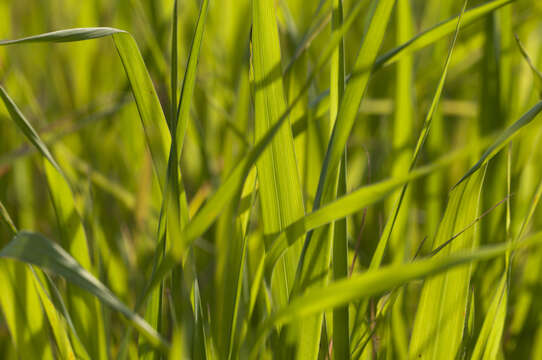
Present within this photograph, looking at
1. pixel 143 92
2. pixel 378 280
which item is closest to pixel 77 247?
pixel 143 92

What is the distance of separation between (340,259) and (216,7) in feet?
2.95

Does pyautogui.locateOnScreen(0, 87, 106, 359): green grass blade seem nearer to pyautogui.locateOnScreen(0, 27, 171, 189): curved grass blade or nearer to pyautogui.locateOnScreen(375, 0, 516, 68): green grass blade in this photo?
pyautogui.locateOnScreen(0, 27, 171, 189): curved grass blade

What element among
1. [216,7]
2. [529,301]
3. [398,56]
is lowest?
[529,301]

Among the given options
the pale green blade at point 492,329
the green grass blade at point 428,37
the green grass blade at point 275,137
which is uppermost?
Result: the green grass blade at point 428,37

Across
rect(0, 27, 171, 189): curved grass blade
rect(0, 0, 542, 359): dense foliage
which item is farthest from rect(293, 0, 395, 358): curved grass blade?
rect(0, 27, 171, 189): curved grass blade

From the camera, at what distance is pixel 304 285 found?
0.33 meters

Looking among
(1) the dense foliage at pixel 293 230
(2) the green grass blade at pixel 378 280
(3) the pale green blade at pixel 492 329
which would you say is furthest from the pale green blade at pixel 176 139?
(3) the pale green blade at pixel 492 329

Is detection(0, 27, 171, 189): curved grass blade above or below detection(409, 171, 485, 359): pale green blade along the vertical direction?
above

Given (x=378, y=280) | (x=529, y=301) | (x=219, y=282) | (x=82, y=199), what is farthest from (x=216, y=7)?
(x=378, y=280)

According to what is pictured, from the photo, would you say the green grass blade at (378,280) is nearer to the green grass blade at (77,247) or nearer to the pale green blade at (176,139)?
the pale green blade at (176,139)

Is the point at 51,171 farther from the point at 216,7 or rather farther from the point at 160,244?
the point at 216,7

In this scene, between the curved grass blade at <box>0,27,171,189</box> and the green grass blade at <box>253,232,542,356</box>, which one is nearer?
the green grass blade at <box>253,232,542,356</box>

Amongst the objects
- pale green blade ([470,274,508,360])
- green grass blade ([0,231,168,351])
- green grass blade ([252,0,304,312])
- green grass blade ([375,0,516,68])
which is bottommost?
pale green blade ([470,274,508,360])

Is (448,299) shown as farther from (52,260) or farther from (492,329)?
(52,260)
